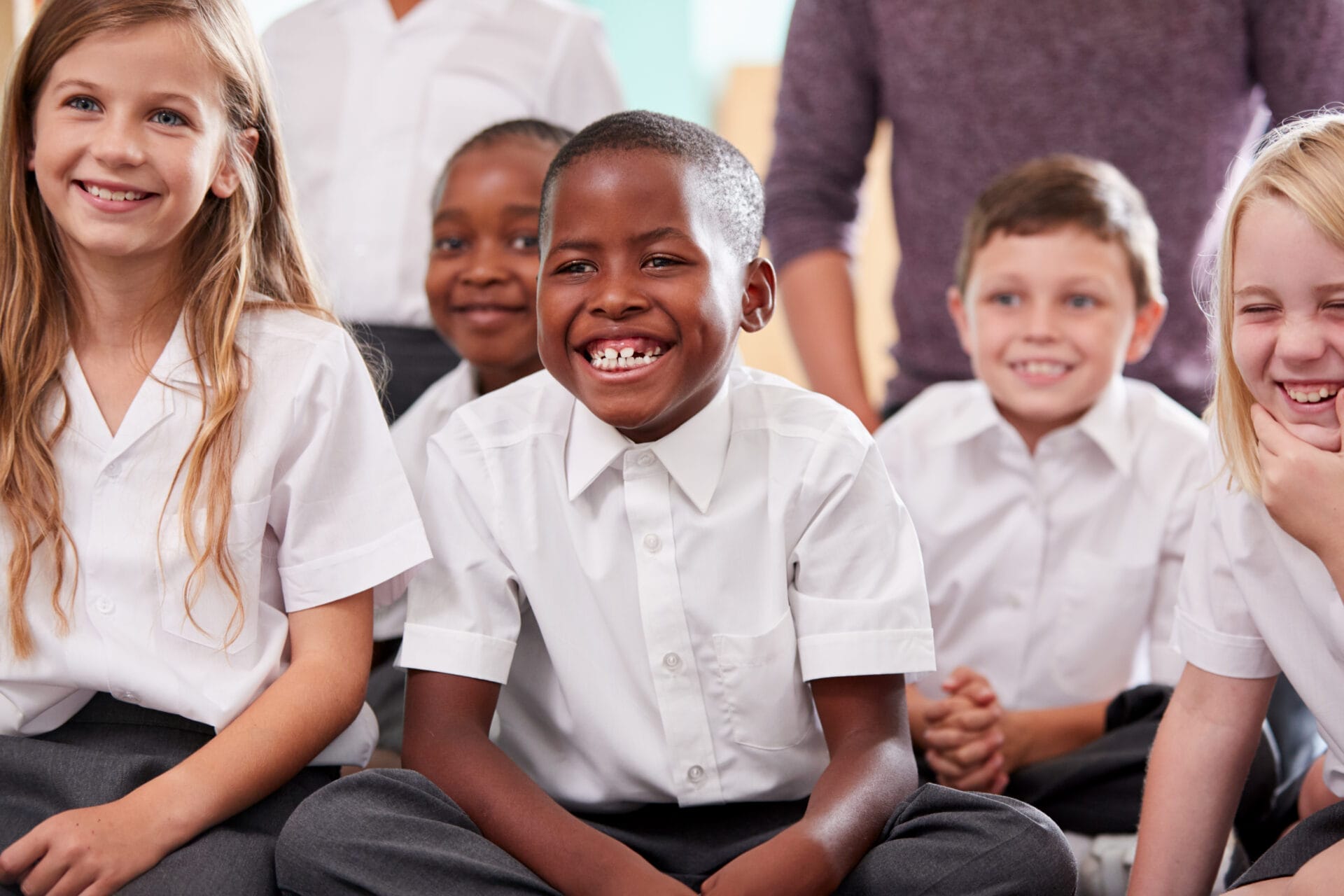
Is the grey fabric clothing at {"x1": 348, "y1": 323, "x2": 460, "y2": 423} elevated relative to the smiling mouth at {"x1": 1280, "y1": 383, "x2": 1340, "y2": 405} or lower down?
lower down

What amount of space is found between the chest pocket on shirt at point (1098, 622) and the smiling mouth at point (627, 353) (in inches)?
27.6

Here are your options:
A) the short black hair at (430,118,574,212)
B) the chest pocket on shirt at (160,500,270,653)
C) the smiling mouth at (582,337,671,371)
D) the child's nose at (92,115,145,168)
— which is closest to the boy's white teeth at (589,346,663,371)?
the smiling mouth at (582,337,671,371)

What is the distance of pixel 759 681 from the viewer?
49.9 inches

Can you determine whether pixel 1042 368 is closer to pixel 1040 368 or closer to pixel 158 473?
pixel 1040 368

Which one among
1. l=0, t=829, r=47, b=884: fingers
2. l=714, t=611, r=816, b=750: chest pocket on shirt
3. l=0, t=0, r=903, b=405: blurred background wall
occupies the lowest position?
l=0, t=829, r=47, b=884: fingers

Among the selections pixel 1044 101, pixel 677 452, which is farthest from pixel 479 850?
pixel 1044 101

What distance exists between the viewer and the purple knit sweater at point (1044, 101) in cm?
190

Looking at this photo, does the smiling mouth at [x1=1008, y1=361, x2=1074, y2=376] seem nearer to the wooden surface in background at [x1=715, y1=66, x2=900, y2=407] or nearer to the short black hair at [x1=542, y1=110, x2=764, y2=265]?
the short black hair at [x1=542, y1=110, x2=764, y2=265]

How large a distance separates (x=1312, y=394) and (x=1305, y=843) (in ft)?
1.24

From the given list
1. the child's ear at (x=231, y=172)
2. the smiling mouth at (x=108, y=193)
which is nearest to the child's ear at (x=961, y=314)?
the child's ear at (x=231, y=172)

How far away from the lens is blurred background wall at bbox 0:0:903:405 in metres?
3.73

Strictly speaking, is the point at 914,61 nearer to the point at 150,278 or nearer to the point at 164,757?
the point at 150,278

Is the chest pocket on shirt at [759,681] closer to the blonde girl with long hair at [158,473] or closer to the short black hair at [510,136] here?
the blonde girl with long hair at [158,473]

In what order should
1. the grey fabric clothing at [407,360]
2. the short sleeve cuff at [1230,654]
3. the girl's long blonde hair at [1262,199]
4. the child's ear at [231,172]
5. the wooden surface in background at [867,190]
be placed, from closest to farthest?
the girl's long blonde hair at [1262,199], the short sleeve cuff at [1230,654], the child's ear at [231,172], the grey fabric clothing at [407,360], the wooden surface in background at [867,190]
